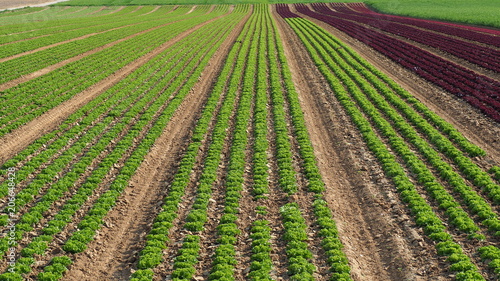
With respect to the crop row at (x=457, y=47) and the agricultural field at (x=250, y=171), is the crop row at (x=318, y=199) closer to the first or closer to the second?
the agricultural field at (x=250, y=171)

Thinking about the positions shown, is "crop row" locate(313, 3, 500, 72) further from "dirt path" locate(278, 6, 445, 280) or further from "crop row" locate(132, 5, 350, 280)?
"dirt path" locate(278, 6, 445, 280)

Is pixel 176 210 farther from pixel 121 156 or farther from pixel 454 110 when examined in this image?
pixel 454 110

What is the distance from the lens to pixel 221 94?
30.1 metres

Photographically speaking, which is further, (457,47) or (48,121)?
(457,47)

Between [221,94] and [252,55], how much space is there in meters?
13.8

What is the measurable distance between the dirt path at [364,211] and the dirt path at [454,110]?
A: 6.26 metres

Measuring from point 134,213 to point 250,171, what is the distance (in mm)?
5631

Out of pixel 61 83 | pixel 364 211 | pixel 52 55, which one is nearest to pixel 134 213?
pixel 364 211

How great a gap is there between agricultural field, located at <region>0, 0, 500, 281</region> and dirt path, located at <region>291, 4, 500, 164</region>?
0.15m

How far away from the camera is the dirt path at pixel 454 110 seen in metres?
21.3

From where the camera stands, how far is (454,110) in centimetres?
2597

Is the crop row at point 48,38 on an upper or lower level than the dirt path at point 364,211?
upper

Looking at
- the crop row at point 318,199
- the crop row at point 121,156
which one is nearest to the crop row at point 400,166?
the crop row at point 318,199

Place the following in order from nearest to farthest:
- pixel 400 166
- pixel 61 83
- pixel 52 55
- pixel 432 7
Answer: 1. pixel 400 166
2. pixel 61 83
3. pixel 52 55
4. pixel 432 7
